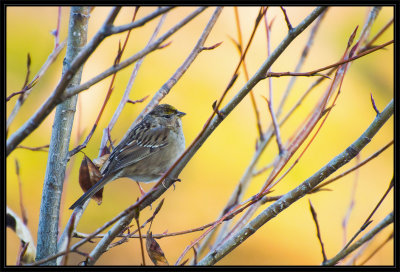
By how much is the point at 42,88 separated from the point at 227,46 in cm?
220

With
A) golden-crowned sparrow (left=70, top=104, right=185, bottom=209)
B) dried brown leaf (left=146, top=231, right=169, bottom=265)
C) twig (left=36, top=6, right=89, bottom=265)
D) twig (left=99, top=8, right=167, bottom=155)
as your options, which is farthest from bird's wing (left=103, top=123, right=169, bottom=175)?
dried brown leaf (left=146, top=231, right=169, bottom=265)

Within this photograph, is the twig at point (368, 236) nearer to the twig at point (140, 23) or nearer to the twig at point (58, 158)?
the twig at point (140, 23)

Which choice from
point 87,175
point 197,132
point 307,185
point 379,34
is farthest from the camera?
point 197,132

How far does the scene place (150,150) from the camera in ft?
11.7

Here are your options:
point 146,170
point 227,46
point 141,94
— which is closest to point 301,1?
point 146,170

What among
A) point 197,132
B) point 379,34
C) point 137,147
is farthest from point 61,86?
point 197,132

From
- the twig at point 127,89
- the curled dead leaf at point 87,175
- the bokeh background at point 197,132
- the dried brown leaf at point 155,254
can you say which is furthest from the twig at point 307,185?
the bokeh background at point 197,132

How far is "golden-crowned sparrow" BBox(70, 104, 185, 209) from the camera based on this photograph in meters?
3.26

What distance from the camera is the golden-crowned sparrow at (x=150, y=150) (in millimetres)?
3258

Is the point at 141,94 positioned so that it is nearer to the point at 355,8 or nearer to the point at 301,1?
the point at 301,1

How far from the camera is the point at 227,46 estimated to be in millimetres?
5555

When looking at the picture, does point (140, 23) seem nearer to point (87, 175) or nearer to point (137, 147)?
point (87, 175)

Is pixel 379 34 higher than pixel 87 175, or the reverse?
pixel 379 34

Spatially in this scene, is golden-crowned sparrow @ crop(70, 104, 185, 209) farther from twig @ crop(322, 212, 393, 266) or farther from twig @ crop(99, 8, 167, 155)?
twig @ crop(322, 212, 393, 266)
